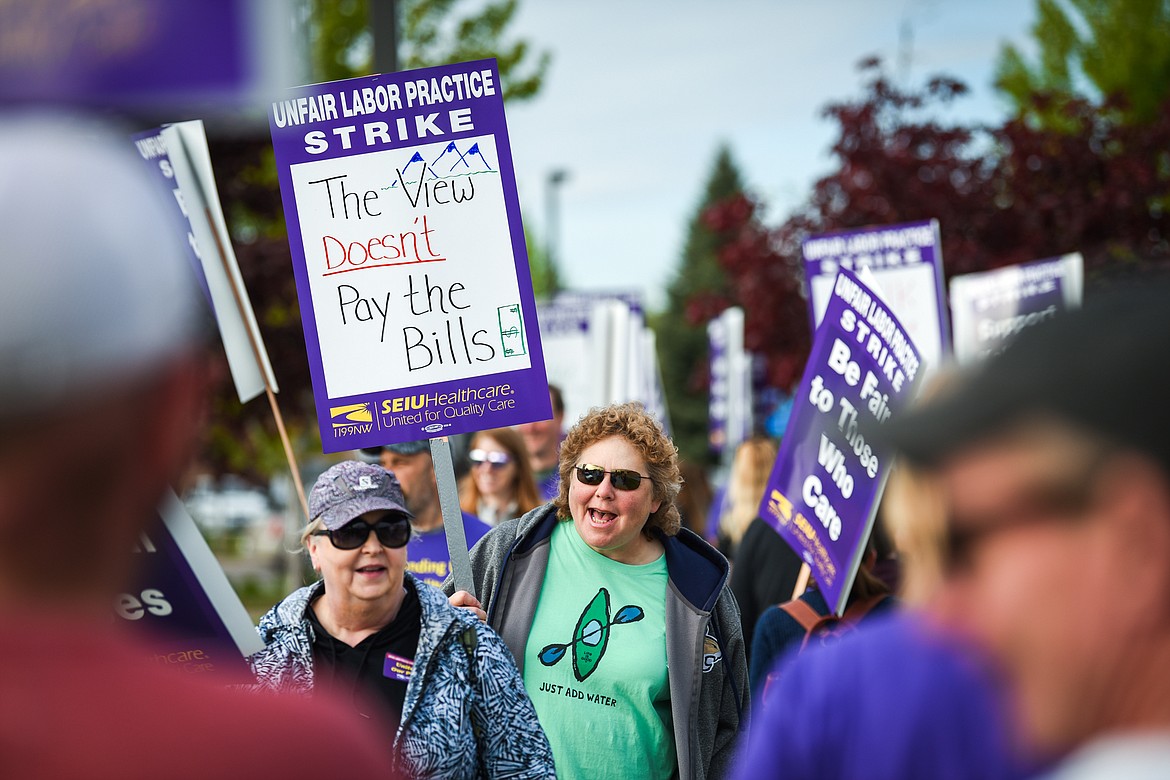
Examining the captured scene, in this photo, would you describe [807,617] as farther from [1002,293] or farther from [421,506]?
[1002,293]

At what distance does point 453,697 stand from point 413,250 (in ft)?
5.23

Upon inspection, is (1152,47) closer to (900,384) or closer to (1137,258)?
(1137,258)

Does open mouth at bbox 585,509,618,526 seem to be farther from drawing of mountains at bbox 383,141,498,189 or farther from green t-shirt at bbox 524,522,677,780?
drawing of mountains at bbox 383,141,498,189

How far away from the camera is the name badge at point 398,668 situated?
Answer: 3.35m

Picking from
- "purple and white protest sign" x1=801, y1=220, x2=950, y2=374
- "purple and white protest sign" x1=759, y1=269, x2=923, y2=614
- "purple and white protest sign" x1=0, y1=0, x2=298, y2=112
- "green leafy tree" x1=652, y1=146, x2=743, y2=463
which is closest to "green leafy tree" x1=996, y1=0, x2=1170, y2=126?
"purple and white protest sign" x1=801, y1=220, x2=950, y2=374

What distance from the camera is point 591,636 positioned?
3959 mm

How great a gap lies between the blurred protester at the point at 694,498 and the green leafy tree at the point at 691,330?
36147 millimetres

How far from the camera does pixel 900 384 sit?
15.1 feet

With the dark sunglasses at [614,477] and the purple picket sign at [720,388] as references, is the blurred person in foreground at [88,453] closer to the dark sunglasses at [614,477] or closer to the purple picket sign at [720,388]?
the dark sunglasses at [614,477]

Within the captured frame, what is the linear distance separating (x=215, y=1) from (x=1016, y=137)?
14756mm

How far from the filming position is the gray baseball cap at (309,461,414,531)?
11.8 feet

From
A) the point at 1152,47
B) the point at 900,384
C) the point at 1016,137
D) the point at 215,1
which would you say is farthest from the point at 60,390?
the point at 1152,47

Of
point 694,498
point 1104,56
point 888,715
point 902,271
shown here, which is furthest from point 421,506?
point 1104,56

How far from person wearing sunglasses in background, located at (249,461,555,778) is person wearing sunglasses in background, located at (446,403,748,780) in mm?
256
